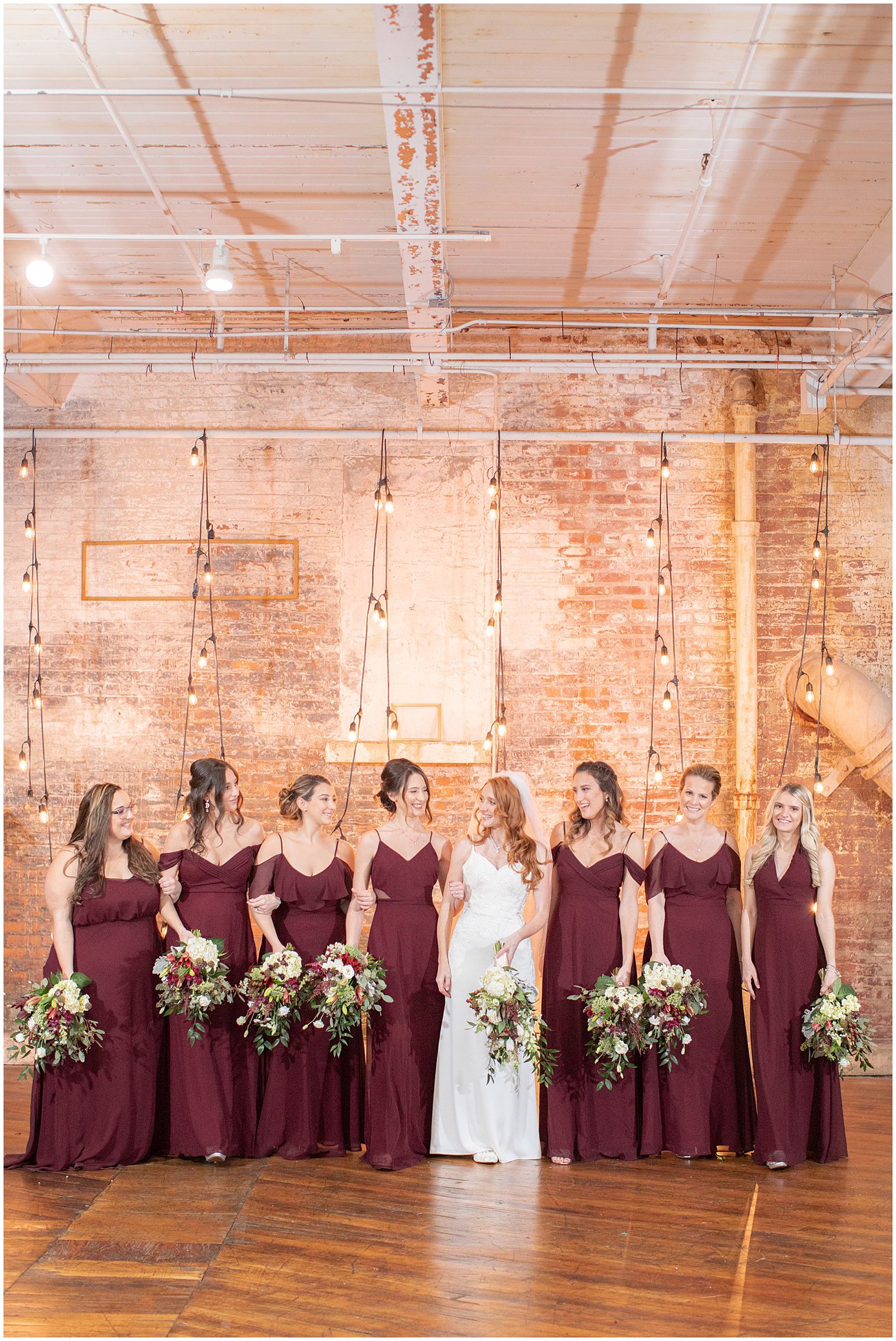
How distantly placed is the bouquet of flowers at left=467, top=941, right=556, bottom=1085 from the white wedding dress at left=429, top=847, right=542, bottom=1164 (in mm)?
149

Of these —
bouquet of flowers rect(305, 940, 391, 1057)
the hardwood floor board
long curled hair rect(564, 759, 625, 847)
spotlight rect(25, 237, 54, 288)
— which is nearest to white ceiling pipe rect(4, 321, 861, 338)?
spotlight rect(25, 237, 54, 288)

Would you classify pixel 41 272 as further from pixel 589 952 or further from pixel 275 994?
pixel 589 952

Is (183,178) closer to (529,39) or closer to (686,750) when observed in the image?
(529,39)

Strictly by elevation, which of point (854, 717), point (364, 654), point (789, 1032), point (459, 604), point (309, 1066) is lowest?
point (309, 1066)

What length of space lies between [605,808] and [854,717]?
2.93 meters

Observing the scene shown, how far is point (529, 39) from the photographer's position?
17.4 feet

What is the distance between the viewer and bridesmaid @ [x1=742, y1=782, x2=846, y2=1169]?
595cm

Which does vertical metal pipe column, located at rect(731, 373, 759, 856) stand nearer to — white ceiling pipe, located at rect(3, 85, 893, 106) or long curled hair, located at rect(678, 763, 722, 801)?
long curled hair, located at rect(678, 763, 722, 801)

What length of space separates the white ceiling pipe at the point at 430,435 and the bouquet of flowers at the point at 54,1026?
150 inches

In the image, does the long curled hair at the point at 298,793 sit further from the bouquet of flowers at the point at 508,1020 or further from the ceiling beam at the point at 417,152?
the ceiling beam at the point at 417,152

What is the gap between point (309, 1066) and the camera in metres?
6.01

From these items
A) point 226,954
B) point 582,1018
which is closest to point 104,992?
point 226,954

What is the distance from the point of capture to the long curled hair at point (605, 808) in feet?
20.4

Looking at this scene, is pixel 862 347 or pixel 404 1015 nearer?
pixel 404 1015
